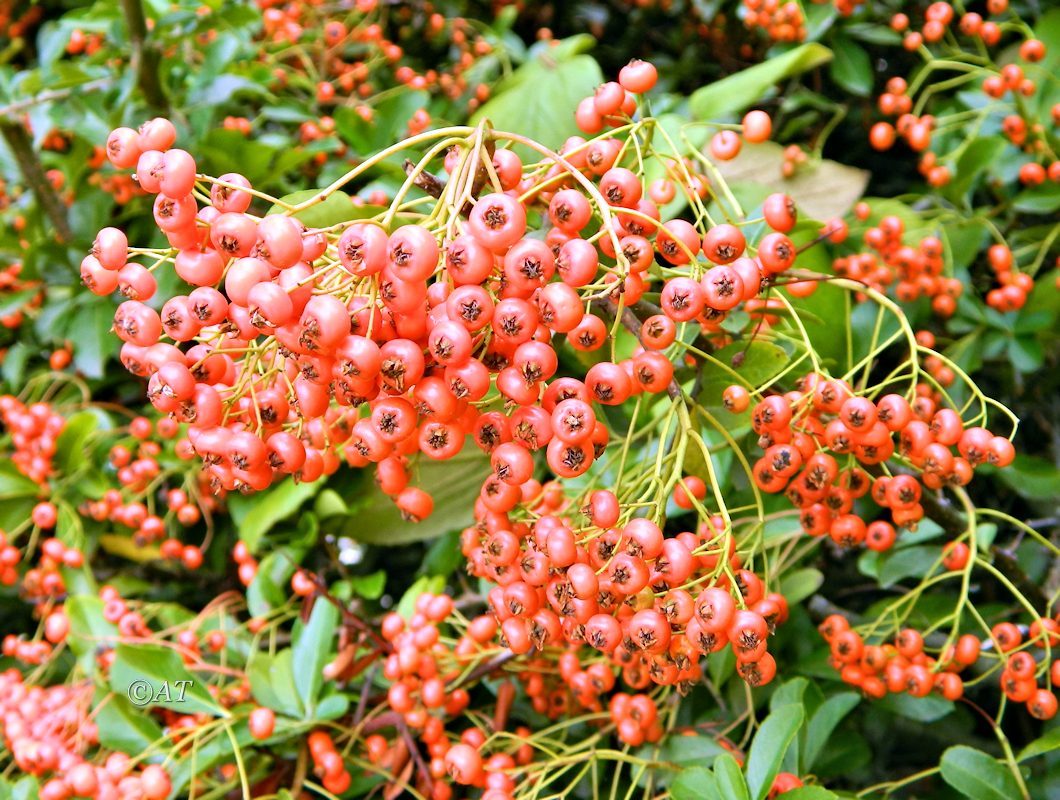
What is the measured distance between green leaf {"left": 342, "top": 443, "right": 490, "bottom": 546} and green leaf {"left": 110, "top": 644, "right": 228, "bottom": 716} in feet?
1.38

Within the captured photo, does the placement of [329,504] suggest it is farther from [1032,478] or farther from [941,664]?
[1032,478]

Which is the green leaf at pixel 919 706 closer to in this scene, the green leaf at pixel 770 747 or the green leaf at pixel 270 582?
the green leaf at pixel 770 747

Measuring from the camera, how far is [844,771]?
4.80 ft


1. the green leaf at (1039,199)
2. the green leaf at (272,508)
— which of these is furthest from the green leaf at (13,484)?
the green leaf at (1039,199)

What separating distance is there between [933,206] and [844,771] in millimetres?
1421

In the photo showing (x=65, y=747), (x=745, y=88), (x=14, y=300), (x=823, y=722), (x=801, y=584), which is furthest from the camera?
(x=14, y=300)

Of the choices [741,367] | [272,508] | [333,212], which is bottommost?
[272,508]

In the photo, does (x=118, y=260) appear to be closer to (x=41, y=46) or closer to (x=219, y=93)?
(x=219, y=93)

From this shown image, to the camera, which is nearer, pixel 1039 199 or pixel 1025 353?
pixel 1025 353

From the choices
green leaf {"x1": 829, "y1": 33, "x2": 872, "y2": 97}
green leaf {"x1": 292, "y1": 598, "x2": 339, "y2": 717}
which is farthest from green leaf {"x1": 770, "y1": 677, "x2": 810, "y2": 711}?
green leaf {"x1": 829, "y1": 33, "x2": 872, "y2": 97}

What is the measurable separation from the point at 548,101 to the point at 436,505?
36.5 inches

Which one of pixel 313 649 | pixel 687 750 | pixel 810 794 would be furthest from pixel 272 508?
pixel 810 794

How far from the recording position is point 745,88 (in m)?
1.91

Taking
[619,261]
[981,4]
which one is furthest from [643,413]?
[981,4]
